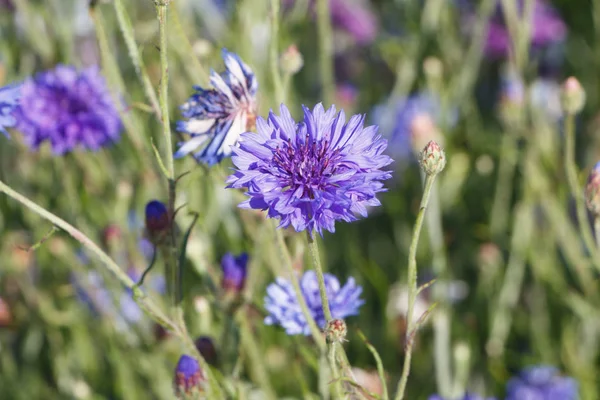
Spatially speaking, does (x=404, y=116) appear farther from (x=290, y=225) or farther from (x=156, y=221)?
(x=156, y=221)

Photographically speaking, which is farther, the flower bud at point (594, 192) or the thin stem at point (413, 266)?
the flower bud at point (594, 192)

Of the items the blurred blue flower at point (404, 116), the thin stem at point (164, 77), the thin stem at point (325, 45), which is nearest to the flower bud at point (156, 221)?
the thin stem at point (164, 77)

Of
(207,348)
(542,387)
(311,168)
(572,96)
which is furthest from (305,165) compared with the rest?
(542,387)

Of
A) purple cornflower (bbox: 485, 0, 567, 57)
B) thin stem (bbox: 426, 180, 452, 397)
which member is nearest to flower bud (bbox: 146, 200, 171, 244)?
thin stem (bbox: 426, 180, 452, 397)

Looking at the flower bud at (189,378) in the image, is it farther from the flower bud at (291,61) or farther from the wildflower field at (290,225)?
the flower bud at (291,61)

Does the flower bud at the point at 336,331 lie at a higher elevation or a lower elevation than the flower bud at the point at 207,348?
lower

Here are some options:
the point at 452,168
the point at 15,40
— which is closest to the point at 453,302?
the point at 452,168
